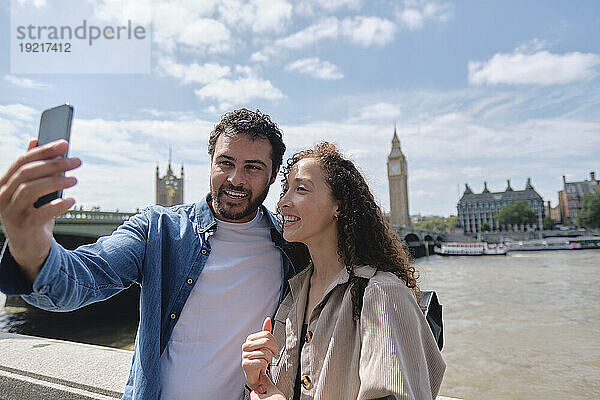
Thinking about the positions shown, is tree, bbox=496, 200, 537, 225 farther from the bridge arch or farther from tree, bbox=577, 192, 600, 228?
the bridge arch

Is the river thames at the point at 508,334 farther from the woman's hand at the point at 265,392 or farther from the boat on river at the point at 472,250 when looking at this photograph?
the boat on river at the point at 472,250

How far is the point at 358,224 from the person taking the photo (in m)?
1.60

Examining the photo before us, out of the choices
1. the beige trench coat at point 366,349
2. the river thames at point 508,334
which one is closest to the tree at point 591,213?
the river thames at point 508,334

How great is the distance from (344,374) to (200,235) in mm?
823

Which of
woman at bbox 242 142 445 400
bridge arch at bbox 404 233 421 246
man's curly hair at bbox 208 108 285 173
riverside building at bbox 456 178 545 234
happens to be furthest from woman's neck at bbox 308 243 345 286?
riverside building at bbox 456 178 545 234

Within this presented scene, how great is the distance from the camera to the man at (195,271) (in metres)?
1.15

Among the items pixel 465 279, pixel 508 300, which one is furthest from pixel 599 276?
pixel 508 300

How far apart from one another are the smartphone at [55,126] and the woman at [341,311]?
78 centimetres

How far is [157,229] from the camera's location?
1662 mm

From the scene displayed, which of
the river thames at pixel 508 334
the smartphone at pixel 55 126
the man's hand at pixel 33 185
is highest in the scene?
the smartphone at pixel 55 126

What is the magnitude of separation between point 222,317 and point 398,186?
89237 millimetres

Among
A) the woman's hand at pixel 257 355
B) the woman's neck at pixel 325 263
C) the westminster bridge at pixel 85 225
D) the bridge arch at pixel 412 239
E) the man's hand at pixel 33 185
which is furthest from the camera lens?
the bridge arch at pixel 412 239

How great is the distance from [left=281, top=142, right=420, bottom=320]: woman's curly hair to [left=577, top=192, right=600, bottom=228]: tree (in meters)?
77.4

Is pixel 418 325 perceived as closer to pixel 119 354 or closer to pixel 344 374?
pixel 344 374
